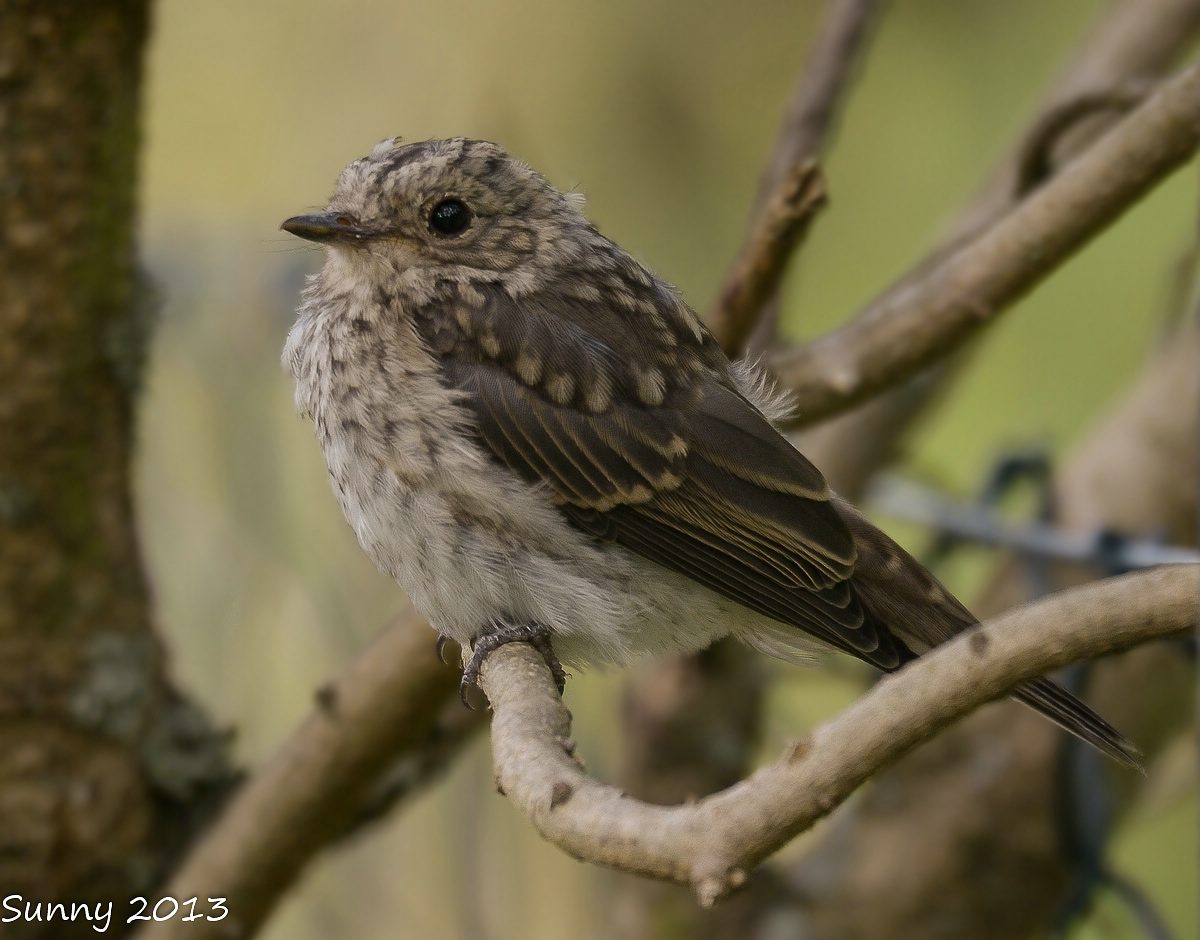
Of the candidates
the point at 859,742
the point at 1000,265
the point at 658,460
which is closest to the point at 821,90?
the point at 1000,265

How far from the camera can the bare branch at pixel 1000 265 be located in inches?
106

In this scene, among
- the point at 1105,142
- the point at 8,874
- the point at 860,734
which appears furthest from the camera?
the point at 8,874

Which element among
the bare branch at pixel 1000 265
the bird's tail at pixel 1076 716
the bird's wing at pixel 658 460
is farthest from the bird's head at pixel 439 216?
the bird's tail at pixel 1076 716

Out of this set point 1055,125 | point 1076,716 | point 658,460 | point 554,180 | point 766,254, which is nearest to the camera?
point 1076,716

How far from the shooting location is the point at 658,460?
2834 mm

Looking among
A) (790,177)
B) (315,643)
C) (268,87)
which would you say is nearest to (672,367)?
(790,177)

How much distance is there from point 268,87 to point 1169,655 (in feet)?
12.6

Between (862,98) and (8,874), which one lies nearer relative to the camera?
(8,874)

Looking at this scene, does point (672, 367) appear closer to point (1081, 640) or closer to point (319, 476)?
point (1081, 640)

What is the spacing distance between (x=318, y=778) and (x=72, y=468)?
81 centimetres

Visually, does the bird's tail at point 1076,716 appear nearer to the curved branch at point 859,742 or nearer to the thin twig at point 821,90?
the curved branch at point 859,742

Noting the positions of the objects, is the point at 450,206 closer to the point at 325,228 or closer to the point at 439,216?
the point at 439,216

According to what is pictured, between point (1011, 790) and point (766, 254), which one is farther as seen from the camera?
point (1011, 790)

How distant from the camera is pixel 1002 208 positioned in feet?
11.5
